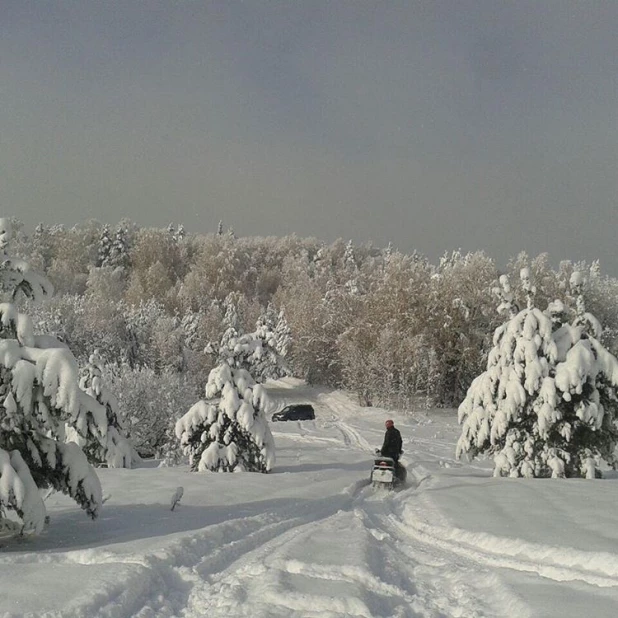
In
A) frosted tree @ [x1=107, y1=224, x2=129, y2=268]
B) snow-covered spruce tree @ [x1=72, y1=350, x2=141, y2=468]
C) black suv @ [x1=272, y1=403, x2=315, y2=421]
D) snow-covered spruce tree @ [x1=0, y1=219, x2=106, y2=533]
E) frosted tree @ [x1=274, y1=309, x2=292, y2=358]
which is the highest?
frosted tree @ [x1=107, y1=224, x2=129, y2=268]

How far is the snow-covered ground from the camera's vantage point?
5293 mm

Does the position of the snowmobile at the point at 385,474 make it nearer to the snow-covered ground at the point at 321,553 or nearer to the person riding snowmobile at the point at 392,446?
the person riding snowmobile at the point at 392,446

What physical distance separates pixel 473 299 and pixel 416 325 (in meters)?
4.93

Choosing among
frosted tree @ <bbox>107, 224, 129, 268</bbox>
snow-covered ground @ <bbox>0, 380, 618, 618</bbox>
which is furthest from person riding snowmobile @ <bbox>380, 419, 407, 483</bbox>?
frosted tree @ <bbox>107, 224, 129, 268</bbox>

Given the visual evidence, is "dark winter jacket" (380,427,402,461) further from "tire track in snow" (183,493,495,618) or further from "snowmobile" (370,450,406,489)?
"tire track in snow" (183,493,495,618)

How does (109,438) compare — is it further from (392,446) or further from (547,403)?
(547,403)

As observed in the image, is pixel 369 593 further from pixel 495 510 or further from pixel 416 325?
pixel 416 325

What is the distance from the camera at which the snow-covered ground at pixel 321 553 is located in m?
5.29

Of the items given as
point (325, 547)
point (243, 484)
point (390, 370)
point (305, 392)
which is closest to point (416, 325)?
point (390, 370)

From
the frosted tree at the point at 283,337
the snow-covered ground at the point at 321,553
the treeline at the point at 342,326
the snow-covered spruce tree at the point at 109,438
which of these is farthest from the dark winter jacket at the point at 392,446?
the frosted tree at the point at 283,337

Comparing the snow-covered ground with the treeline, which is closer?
the snow-covered ground

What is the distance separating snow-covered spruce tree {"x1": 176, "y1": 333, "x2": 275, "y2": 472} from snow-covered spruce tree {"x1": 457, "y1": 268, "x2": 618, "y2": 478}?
5.59 metres

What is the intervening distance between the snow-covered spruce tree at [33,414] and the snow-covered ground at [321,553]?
0.58 m

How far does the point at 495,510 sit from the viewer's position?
9750mm
